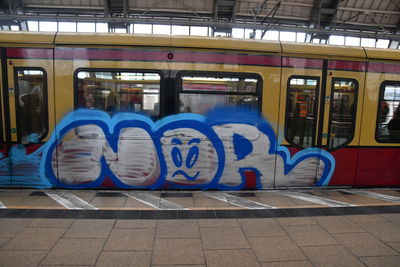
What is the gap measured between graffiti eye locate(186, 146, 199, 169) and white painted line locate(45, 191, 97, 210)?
180 centimetres

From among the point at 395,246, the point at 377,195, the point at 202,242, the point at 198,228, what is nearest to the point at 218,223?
the point at 198,228

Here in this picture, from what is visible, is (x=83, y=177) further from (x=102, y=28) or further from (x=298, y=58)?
(x=102, y=28)

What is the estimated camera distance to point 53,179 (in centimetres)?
478

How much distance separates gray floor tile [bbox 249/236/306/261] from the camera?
2.93 metres

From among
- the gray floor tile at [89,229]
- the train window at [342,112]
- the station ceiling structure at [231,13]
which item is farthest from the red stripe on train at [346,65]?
the station ceiling structure at [231,13]

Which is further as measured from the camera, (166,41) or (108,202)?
(166,41)

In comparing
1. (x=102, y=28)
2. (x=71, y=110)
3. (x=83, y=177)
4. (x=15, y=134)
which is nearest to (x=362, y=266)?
(x=83, y=177)

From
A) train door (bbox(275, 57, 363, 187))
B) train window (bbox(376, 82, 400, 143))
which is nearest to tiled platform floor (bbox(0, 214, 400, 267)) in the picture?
train door (bbox(275, 57, 363, 187))

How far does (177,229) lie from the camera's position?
3553 mm

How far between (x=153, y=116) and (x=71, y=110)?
1.51 meters

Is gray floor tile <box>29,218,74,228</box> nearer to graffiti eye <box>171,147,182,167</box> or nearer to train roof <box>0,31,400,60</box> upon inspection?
graffiti eye <box>171,147,182,167</box>

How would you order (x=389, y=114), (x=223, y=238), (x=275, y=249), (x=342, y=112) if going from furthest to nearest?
(x=389, y=114) < (x=342, y=112) < (x=223, y=238) < (x=275, y=249)

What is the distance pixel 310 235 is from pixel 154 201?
8.40 ft

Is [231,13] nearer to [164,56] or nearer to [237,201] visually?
[164,56]
